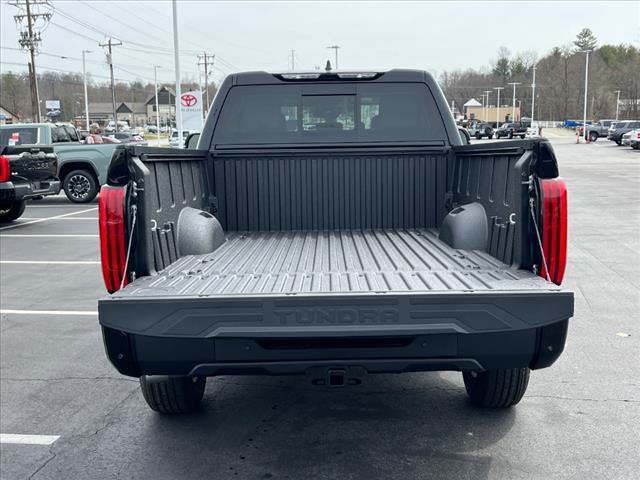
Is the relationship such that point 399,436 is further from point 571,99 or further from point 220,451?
point 571,99

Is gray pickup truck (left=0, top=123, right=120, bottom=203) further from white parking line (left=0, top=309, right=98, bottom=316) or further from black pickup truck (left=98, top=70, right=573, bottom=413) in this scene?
black pickup truck (left=98, top=70, right=573, bottom=413)

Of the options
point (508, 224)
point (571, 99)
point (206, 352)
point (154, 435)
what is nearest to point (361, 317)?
point (206, 352)

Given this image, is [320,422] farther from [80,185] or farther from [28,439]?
[80,185]

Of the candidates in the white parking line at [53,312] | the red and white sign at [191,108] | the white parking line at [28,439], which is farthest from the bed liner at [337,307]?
the red and white sign at [191,108]

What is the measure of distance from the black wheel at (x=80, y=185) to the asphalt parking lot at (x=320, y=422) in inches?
466

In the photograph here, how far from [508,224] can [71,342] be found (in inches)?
160

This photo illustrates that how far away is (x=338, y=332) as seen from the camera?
116 inches

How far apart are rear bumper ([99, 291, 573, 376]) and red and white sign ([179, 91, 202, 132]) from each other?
23900 millimetres

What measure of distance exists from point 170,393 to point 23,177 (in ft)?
36.3

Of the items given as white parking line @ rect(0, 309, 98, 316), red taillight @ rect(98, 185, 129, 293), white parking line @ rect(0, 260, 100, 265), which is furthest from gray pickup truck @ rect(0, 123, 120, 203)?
red taillight @ rect(98, 185, 129, 293)

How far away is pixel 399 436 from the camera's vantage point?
3.89m

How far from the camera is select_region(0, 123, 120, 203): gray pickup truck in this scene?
16.7 m

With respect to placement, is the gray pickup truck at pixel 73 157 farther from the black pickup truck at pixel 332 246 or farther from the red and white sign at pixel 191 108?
the black pickup truck at pixel 332 246

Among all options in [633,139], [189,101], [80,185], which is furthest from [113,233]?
[633,139]
